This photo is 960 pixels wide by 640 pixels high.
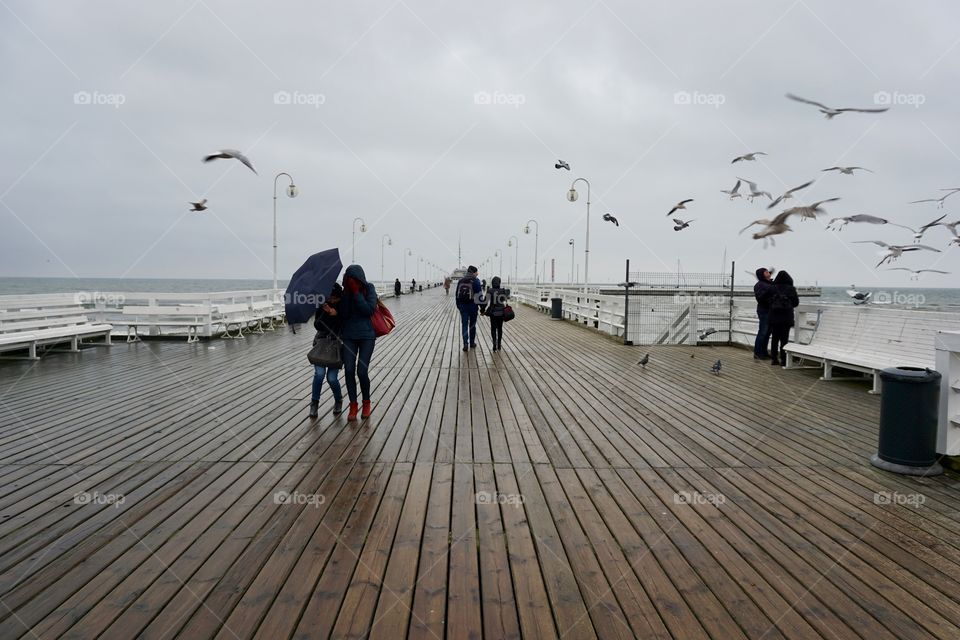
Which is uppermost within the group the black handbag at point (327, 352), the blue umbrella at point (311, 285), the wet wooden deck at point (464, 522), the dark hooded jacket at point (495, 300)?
the blue umbrella at point (311, 285)

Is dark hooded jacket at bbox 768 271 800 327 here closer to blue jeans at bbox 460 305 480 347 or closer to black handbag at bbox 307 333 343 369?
blue jeans at bbox 460 305 480 347

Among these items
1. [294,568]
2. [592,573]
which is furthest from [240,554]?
[592,573]

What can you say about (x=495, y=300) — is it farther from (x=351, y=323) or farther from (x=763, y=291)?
(x=351, y=323)

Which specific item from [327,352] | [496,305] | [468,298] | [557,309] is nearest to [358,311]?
[327,352]

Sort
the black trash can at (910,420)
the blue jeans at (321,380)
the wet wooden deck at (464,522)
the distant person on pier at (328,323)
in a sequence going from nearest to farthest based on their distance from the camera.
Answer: the wet wooden deck at (464,522) → the black trash can at (910,420) → the distant person on pier at (328,323) → the blue jeans at (321,380)

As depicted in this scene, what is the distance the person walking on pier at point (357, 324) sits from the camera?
525 cm

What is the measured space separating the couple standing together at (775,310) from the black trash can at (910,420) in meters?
4.89

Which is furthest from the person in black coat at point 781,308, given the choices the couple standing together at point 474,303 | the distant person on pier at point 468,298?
the distant person on pier at point 468,298

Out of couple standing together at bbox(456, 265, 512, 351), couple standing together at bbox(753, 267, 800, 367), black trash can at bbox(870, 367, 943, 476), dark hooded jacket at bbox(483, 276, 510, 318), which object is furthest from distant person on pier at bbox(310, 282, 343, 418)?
couple standing together at bbox(753, 267, 800, 367)

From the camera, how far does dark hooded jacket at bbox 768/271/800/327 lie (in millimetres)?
8961

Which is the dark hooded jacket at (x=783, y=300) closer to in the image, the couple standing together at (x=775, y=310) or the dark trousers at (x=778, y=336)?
the couple standing together at (x=775, y=310)

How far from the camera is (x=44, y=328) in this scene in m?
10.2

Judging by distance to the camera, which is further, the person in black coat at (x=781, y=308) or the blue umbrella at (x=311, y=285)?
the person in black coat at (x=781, y=308)

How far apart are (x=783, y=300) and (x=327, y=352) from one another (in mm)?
7205
